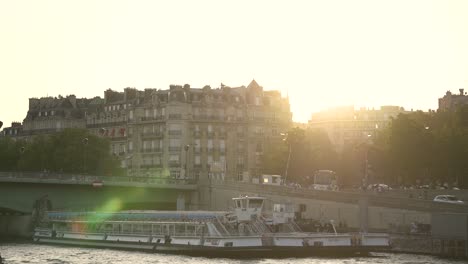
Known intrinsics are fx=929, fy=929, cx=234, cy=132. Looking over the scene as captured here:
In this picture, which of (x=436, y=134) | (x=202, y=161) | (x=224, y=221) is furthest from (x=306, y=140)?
(x=224, y=221)

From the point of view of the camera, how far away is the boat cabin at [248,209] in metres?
80.0

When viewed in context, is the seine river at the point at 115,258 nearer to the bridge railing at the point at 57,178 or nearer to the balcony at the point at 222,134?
the bridge railing at the point at 57,178

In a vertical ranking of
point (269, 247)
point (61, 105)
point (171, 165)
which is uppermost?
point (61, 105)

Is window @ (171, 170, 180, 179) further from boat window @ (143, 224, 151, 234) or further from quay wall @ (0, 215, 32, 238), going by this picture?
boat window @ (143, 224, 151, 234)

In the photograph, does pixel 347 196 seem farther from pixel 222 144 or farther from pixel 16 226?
pixel 222 144

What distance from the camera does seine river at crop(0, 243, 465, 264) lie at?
7156 centimetres

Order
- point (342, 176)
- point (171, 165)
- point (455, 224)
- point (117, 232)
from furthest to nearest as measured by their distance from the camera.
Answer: point (171, 165) → point (342, 176) → point (117, 232) → point (455, 224)

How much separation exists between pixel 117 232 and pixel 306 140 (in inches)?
2470

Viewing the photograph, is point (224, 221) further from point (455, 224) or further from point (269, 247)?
point (455, 224)

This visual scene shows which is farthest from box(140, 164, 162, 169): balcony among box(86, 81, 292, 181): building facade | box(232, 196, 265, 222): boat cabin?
box(232, 196, 265, 222): boat cabin

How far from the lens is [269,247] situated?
7431 cm

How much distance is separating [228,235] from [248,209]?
3.69 meters

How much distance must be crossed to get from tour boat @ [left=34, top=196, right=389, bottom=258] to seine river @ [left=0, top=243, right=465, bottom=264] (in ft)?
4.74

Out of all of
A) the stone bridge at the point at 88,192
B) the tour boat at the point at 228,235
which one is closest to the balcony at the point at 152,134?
the stone bridge at the point at 88,192
